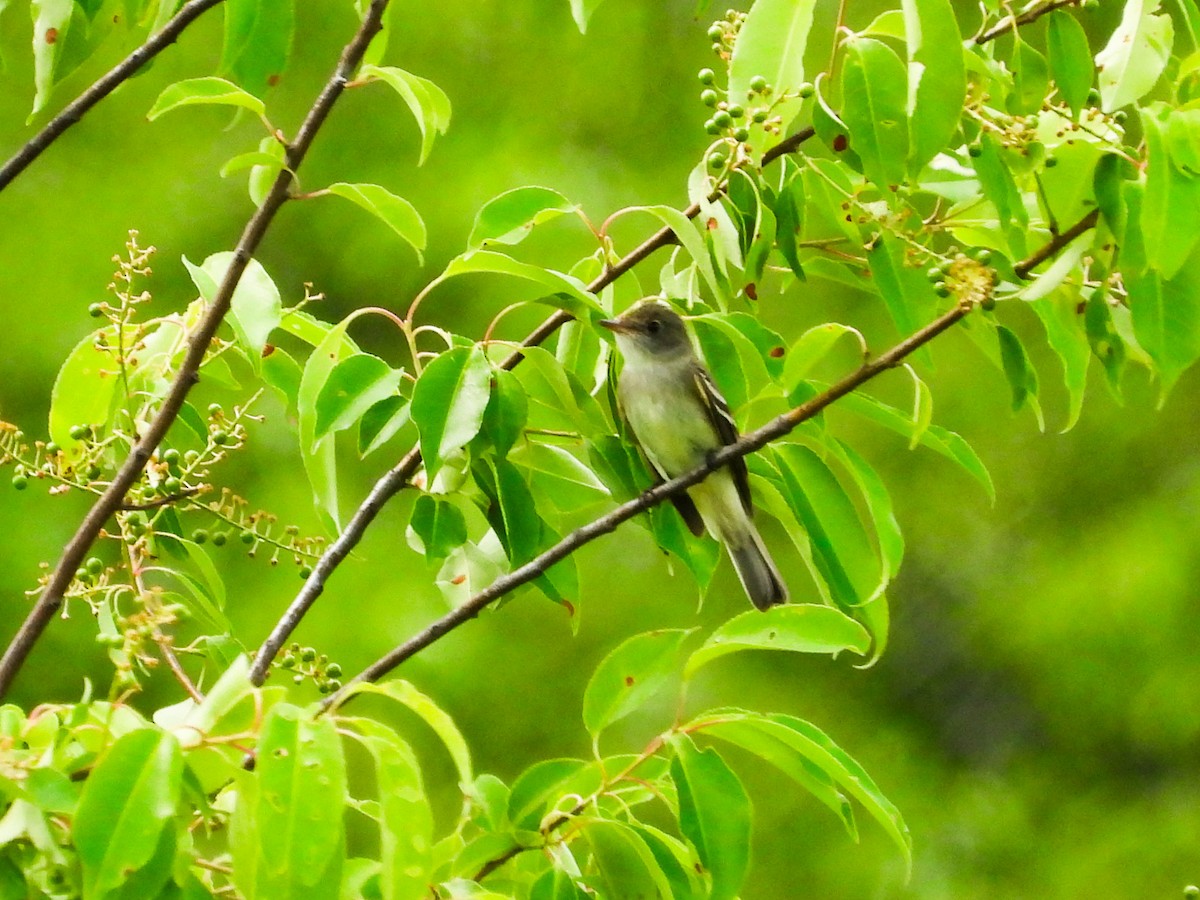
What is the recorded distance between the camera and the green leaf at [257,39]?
89.1 inches

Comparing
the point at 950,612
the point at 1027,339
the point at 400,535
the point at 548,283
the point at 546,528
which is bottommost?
the point at 950,612

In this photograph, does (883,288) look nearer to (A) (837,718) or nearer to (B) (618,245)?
(B) (618,245)

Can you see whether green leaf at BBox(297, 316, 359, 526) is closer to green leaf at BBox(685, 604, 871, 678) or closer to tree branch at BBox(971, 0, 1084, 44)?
green leaf at BBox(685, 604, 871, 678)

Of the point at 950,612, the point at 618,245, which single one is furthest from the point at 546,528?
the point at 950,612

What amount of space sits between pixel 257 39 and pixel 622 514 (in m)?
0.87

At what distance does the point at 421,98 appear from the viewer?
2305 mm

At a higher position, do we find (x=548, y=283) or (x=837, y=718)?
(x=548, y=283)

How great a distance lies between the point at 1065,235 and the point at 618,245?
528cm

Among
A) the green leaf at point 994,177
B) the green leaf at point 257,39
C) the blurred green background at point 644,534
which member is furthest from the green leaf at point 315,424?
the blurred green background at point 644,534

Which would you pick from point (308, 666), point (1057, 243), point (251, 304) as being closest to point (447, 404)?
point (251, 304)

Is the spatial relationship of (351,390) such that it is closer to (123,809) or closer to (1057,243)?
(123,809)

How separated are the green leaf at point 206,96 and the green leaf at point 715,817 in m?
0.99

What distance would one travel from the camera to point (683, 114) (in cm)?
859

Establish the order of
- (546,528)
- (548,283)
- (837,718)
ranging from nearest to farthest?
(548,283) < (546,528) < (837,718)
